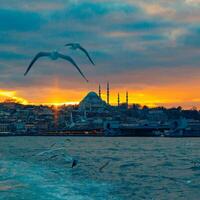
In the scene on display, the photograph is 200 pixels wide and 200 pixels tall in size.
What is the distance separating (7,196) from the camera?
18219 mm

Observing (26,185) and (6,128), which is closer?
(26,185)

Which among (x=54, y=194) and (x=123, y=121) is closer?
(x=54, y=194)

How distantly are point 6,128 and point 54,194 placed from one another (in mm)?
160966

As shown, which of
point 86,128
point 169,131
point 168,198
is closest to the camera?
point 168,198

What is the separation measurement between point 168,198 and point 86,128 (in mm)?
137385

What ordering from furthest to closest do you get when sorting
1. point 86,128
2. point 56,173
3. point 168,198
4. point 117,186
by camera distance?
1. point 86,128
2. point 56,173
3. point 117,186
4. point 168,198

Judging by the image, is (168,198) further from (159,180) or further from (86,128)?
(86,128)

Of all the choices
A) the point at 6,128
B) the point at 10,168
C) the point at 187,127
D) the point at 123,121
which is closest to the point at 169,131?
the point at 187,127

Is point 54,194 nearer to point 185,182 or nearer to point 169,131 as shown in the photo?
point 185,182

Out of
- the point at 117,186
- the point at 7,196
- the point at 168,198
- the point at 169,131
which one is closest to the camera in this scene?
the point at 7,196

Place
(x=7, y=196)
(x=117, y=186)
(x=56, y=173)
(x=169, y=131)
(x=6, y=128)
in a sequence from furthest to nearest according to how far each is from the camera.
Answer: (x=6, y=128)
(x=169, y=131)
(x=56, y=173)
(x=117, y=186)
(x=7, y=196)

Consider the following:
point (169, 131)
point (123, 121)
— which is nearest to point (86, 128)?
point (123, 121)

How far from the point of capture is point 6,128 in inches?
6988

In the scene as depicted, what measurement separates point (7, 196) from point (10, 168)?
866 cm
